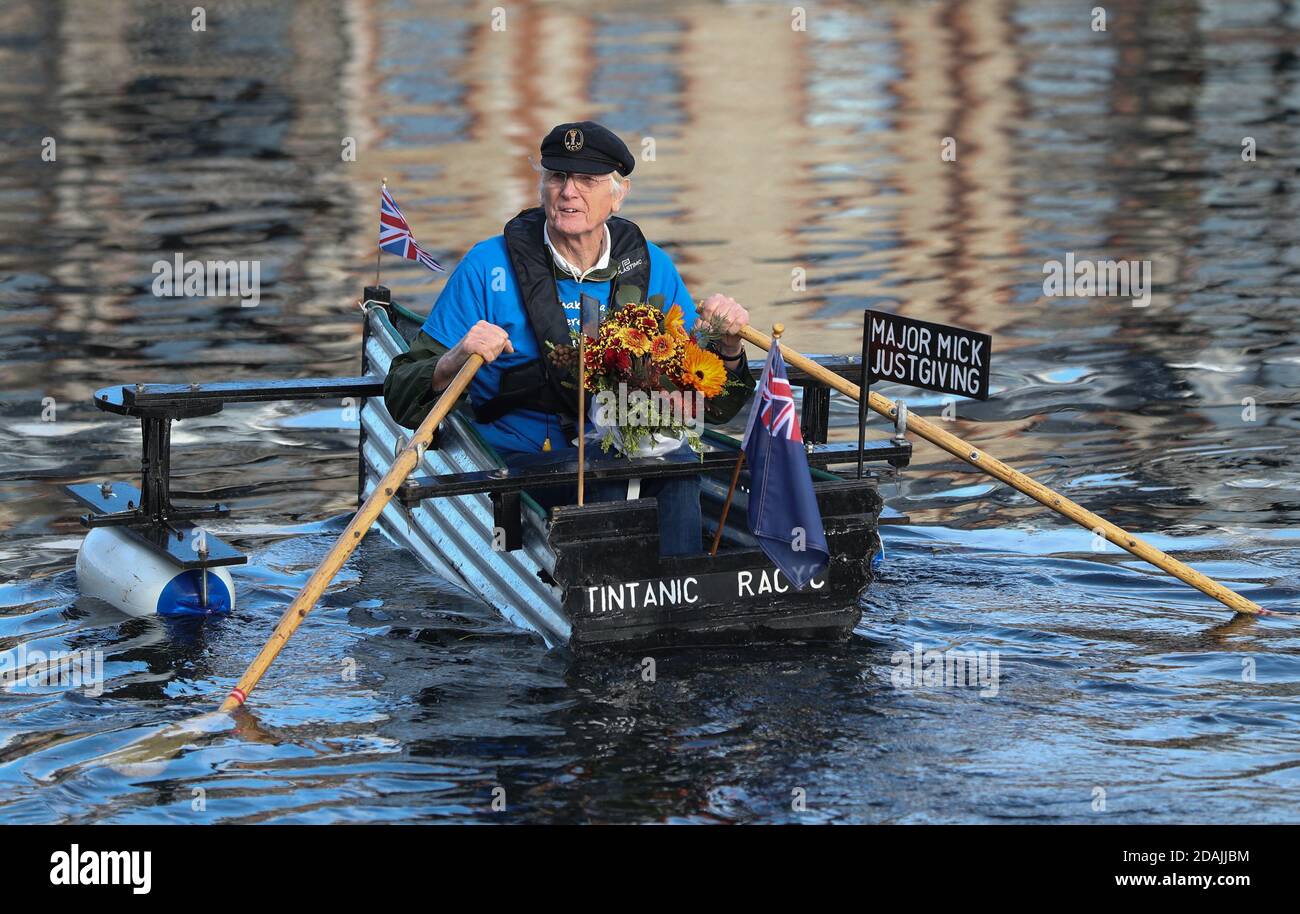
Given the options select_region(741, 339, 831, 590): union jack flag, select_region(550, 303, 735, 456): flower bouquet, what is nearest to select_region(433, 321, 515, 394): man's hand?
select_region(550, 303, 735, 456): flower bouquet

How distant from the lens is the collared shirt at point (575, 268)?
922 cm

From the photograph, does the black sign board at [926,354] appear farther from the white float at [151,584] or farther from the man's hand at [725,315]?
the white float at [151,584]

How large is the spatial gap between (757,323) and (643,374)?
7805 mm

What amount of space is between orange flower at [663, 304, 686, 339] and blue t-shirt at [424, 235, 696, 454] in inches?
22.7

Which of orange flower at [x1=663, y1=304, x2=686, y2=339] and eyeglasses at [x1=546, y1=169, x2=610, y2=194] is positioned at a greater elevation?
eyeglasses at [x1=546, y1=169, x2=610, y2=194]

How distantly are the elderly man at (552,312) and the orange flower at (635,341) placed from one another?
0.32m

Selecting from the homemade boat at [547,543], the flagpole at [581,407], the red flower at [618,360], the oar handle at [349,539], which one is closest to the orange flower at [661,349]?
the red flower at [618,360]

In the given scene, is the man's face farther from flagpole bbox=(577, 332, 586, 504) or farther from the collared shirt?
flagpole bbox=(577, 332, 586, 504)

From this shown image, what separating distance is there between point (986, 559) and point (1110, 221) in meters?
11.2

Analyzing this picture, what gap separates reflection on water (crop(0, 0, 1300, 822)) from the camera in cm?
738

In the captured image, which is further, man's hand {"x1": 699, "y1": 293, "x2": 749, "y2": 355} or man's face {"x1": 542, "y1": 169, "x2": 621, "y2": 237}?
man's face {"x1": 542, "y1": 169, "x2": 621, "y2": 237}

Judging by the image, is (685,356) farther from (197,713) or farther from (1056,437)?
(1056,437)

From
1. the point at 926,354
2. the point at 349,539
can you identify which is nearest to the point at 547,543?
the point at 349,539

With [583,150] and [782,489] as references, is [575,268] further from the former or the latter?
[782,489]
